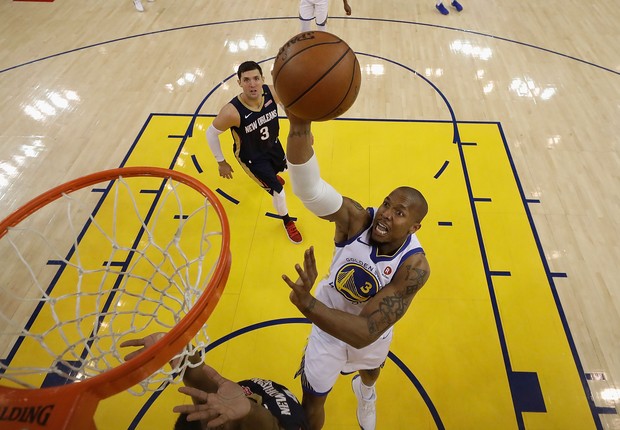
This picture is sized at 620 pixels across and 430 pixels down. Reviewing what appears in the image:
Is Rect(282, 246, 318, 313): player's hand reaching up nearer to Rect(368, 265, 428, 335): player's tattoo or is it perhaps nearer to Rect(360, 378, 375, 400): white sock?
Rect(368, 265, 428, 335): player's tattoo

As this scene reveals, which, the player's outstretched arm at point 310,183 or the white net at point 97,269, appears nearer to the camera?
the player's outstretched arm at point 310,183

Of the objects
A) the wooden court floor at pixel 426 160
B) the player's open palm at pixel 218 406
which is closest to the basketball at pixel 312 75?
the player's open palm at pixel 218 406

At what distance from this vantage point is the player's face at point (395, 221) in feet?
6.66

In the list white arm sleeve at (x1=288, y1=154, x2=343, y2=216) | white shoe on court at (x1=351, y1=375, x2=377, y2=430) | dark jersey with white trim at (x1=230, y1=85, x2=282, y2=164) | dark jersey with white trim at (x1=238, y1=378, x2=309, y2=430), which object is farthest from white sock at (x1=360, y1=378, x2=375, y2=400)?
dark jersey with white trim at (x1=230, y1=85, x2=282, y2=164)

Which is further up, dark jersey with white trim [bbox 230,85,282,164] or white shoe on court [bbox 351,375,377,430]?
dark jersey with white trim [bbox 230,85,282,164]

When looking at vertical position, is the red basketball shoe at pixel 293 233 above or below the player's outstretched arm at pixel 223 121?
below

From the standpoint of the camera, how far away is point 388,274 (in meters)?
2.13

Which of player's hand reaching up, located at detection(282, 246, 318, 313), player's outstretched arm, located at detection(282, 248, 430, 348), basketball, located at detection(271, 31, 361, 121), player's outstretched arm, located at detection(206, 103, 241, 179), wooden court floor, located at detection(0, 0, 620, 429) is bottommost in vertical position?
wooden court floor, located at detection(0, 0, 620, 429)

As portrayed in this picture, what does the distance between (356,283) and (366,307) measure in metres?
0.27

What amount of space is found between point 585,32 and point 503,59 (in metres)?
1.90

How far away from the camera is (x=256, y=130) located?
12.1ft

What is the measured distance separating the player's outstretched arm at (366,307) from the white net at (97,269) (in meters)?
1.50

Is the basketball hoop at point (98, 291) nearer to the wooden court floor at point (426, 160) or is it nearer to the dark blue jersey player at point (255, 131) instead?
the wooden court floor at point (426, 160)

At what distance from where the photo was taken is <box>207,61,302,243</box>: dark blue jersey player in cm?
352
